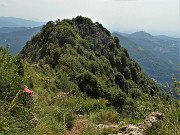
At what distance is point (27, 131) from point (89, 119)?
4.90 m

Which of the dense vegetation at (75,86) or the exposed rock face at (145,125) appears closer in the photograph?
the dense vegetation at (75,86)

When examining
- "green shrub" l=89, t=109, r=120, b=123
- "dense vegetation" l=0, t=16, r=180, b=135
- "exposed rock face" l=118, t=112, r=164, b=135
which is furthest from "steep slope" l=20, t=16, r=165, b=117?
"exposed rock face" l=118, t=112, r=164, b=135

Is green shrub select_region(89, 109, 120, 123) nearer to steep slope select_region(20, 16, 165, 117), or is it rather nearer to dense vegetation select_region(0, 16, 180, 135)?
dense vegetation select_region(0, 16, 180, 135)

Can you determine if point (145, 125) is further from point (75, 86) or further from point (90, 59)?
point (90, 59)

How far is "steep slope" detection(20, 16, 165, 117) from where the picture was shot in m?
42.7

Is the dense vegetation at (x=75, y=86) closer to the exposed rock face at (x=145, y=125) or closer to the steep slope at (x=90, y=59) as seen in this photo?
the steep slope at (x=90, y=59)

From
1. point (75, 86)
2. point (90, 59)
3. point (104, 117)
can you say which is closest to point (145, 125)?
point (104, 117)

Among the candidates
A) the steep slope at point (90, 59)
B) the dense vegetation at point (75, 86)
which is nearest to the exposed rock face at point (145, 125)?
the dense vegetation at point (75, 86)

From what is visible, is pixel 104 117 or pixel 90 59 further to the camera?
pixel 90 59

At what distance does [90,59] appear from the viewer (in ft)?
188

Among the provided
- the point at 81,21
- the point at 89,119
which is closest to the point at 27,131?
the point at 89,119

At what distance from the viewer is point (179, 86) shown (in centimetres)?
612

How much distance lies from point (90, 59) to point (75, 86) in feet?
76.0

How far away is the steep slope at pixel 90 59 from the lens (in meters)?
42.7
